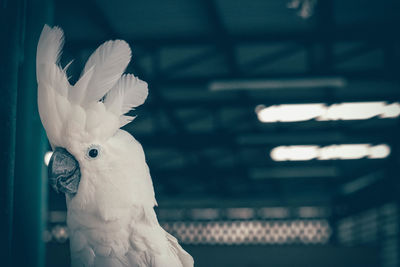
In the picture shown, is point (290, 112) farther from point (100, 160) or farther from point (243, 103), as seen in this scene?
point (100, 160)

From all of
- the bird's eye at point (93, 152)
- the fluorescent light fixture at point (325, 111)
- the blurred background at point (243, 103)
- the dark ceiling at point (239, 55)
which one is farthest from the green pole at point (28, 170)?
the fluorescent light fixture at point (325, 111)

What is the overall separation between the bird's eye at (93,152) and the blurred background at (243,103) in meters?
0.14

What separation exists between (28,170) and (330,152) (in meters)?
5.92

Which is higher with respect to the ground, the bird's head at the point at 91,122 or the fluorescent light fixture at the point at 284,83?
the fluorescent light fixture at the point at 284,83

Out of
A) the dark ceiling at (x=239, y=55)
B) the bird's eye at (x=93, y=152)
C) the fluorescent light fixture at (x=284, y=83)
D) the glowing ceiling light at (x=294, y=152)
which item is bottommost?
the bird's eye at (x=93, y=152)

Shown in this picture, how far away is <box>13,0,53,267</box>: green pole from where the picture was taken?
5.02ft

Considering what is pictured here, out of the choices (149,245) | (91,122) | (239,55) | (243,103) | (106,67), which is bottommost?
(149,245)

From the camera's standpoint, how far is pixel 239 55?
17.8 feet

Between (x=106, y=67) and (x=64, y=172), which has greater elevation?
(x=106, y=67)

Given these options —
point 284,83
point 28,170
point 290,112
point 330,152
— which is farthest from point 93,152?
point 330,152

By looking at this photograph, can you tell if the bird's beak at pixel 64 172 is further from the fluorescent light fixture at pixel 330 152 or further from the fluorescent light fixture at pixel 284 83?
the fluorescent light fixture at pixel 330 152

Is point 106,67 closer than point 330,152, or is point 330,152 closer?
point 106,67

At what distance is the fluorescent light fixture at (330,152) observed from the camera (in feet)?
22.1

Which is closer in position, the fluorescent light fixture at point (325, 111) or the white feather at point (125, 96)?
the white feather at point (125, 96)
